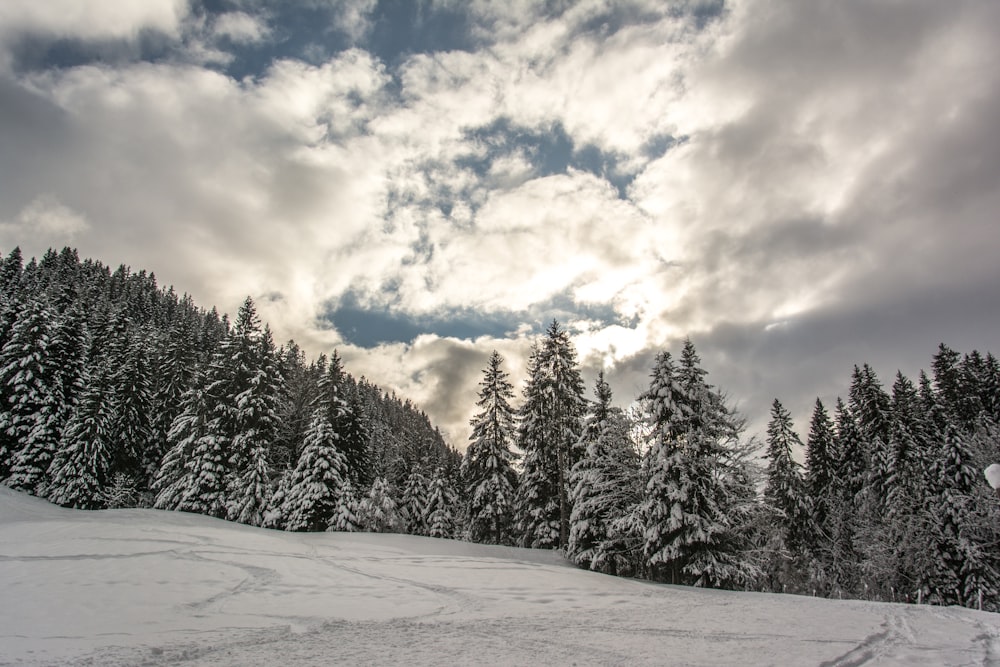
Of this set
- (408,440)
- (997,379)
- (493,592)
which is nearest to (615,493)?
(493,592)

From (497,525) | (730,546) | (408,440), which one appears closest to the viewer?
(730,546)

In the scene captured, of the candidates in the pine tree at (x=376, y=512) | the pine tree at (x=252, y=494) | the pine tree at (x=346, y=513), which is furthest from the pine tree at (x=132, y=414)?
the pine tree at (x=346, y=513)

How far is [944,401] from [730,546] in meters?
41.7

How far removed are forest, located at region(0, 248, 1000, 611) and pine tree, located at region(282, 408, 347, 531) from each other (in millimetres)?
→ 108

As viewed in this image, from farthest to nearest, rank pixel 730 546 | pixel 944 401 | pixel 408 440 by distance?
pixel 408 440
pixel 944 401
pixel 730 546

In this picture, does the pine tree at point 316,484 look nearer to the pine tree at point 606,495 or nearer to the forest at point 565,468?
the forest at point 565,468

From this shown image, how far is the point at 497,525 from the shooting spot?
117ft

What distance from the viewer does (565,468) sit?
31.6 m

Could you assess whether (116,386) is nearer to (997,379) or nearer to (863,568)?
(863,568)

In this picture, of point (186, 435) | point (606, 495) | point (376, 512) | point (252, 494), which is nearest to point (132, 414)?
point (186, 435)

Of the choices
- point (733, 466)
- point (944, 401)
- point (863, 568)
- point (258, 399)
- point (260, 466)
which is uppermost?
point (944, 401)

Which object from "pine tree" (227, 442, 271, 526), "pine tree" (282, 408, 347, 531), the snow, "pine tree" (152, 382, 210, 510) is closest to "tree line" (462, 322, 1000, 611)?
the snow

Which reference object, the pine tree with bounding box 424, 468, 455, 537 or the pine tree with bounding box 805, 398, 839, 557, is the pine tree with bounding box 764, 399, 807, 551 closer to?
the pine tree with bounding box 805, 398, 839, 557

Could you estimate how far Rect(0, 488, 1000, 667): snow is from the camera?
7.29 m
